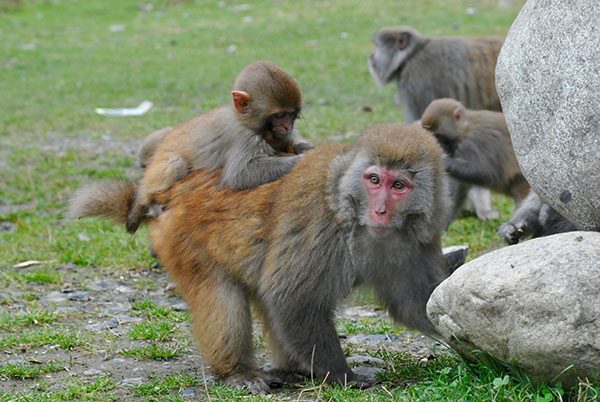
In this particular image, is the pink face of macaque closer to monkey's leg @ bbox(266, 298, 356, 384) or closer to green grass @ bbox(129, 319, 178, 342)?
monkey's leg @ bbox(266, 298, 356, 384)

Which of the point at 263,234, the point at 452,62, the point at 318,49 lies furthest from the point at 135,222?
the point at 318,49

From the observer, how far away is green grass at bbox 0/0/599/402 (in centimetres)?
417

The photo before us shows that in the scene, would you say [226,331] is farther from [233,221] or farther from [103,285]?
[103,285]

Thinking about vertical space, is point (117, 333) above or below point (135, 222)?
below

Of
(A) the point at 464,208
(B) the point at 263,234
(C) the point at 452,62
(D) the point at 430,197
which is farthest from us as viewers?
(C) the point at 452,62

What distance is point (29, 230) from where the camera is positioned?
7227mm

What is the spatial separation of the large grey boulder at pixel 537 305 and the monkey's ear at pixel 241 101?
6.33 feet

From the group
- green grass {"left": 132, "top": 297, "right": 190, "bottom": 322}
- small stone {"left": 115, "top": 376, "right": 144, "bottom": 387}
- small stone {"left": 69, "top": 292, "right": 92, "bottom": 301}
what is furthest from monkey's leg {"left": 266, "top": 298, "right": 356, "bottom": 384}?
small stone {"left": 69, "top": 292, "right": 92, "bottom": 301}

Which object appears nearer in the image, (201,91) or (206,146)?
(206,146)

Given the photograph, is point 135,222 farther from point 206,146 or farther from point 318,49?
point 318,49

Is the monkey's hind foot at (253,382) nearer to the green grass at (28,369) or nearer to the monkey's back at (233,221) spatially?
the monkey's back at (233,221)

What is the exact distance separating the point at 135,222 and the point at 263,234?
1.05 meters

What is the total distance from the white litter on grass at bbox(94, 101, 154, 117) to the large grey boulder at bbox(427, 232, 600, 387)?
8662 mm

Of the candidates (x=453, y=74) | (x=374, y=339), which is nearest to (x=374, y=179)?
(x=374, y=339)
